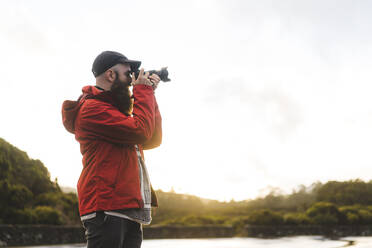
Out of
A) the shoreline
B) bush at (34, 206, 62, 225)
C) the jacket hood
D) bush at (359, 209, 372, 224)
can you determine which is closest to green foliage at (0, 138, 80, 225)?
bush at (34, 206, 62, 225)

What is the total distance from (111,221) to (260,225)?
18644mm

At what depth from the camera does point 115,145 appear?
2.07 meters

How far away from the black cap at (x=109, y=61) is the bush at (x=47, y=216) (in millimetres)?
13135

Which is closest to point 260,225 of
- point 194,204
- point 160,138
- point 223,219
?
point 223,219

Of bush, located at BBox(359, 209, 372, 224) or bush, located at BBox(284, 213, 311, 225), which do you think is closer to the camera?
bush, located at BBox(284, 213, 311, 225)

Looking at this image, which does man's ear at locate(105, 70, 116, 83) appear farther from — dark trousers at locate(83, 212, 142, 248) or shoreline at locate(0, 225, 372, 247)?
shoreline at locate(0, 225, 372, 247)

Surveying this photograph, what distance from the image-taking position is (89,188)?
197cm

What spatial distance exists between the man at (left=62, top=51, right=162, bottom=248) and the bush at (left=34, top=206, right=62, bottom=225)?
1298cm

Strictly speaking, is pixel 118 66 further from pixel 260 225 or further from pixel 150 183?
pixel 260 225

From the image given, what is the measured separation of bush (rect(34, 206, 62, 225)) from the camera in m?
14.0

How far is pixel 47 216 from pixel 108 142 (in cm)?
1327

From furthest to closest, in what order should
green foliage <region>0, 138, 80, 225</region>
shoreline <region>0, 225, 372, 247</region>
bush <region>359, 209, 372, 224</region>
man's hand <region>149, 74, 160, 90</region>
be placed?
bush <region>359, 209, 372, 224</region> < green foliage <region>0, 138, 80, 225</region> < shoreline <region>0, 225, 372, 247</region> < man's hand <region>149, 74, 160, 90</region>

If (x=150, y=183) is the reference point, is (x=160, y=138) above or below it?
above

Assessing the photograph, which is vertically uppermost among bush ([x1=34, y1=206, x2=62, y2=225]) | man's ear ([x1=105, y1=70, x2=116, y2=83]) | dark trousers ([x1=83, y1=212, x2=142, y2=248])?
man's ear ([x1=105, y1=70, x2=116, y2=83])
